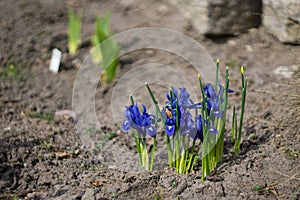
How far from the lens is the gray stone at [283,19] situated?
380 cm

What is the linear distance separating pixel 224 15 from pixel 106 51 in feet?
3.53

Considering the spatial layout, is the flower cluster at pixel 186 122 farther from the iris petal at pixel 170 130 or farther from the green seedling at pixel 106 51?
the green seedling at pixel 106 51

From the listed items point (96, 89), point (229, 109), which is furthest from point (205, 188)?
point (96, 89)

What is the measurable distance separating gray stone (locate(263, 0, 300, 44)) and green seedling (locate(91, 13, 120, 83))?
3.95ft

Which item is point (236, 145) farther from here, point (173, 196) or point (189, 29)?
point (189, 29)

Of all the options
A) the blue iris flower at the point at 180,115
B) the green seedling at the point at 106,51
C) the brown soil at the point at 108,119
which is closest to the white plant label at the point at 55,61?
the brown soil at the point at 108,119

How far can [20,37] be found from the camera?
431 centimetres

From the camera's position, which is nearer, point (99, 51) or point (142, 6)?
point (99, 51)

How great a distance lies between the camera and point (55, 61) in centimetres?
410

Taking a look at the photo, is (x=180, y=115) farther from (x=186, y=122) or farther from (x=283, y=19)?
(x=283, y=19)

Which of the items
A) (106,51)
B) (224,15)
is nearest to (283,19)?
(224,15)

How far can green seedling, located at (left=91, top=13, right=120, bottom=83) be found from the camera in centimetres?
381

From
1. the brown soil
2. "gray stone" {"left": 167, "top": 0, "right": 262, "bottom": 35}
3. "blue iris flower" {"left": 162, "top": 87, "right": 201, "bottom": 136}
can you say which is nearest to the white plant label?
the brown soil

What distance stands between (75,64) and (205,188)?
1.94 meters
